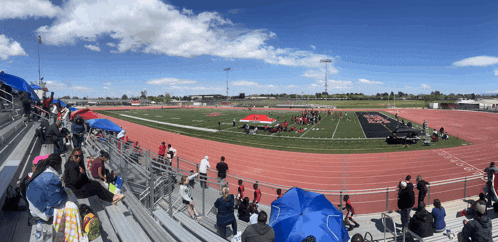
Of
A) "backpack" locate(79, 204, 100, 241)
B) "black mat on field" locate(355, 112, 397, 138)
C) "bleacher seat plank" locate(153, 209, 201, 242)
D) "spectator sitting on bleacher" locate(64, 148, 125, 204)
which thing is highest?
"spectator sitting on bleacher" locate(64, 148, 125, 204)

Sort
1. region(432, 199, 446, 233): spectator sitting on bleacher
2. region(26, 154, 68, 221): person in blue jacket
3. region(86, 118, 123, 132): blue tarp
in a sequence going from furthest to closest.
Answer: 1. region(86, 118, 123, 132): blue tarp
2. region(432, 199, 446, 233): spectator sitting on bleacher
3. region(26, 154, 68, 221): person in blue jacket

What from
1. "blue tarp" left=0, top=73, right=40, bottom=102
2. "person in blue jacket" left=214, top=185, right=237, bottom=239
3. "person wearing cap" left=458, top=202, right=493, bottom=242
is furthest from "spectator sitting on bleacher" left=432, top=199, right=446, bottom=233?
"blue tarp" left=0, top=73, right=40, bottom=102

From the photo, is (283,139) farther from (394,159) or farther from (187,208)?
(187,208)

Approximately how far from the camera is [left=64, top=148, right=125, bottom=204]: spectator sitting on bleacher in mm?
3756

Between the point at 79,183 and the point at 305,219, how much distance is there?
13.9ft

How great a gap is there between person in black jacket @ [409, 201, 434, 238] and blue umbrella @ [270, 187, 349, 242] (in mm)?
2366

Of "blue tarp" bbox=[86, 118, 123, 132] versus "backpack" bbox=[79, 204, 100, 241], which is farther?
"blue tarp" bbox=[86, 118, 123, 132]

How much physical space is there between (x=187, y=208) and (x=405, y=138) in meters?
24.3

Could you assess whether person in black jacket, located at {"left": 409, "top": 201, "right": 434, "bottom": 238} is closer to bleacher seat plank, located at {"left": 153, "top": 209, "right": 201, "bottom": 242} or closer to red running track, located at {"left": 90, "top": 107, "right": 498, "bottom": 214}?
red running track, located at {"left": 90, "top": 107, "right": 498, "bottom": 214}

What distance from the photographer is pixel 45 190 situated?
10.0 feet

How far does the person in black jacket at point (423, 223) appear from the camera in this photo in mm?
5605

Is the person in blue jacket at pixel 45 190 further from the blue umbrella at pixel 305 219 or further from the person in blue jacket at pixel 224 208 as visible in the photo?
the blue umbrella at pixel 305 219

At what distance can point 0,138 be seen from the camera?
25.4 feet

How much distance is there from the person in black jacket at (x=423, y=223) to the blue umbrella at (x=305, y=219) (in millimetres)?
2366
